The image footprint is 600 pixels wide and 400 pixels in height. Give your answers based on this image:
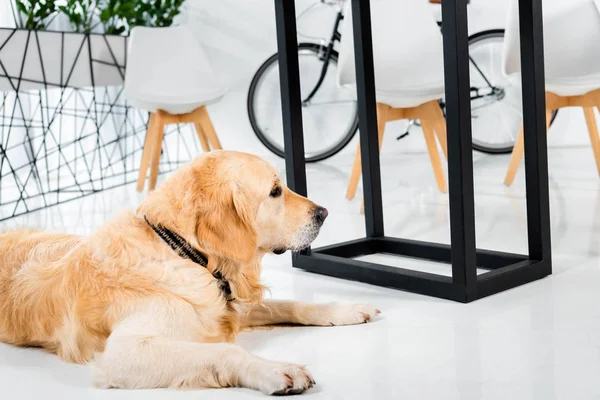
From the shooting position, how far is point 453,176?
5.75 feet

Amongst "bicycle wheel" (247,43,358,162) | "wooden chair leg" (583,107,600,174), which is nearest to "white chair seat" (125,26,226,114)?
"bicycle wheel" (247,43,358,162)

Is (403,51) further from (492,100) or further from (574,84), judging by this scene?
(492,100)

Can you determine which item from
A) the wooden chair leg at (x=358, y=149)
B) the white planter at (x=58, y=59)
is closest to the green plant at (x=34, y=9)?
the white planter at (x=58, y=59)

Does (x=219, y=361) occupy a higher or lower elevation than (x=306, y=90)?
lower

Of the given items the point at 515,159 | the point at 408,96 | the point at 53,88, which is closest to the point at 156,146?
the point at 53,88

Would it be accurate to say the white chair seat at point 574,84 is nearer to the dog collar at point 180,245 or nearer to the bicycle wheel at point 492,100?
the bicycle wheel at point 492,100

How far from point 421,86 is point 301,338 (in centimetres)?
171

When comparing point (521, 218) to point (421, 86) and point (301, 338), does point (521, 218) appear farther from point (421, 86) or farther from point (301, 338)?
point (301, 338)

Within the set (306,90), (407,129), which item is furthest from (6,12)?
(407,129)

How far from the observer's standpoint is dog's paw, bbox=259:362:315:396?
1.24m

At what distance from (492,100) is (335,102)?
105cm

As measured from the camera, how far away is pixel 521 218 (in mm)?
2809

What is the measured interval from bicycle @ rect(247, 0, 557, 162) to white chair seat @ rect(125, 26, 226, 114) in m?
0.82

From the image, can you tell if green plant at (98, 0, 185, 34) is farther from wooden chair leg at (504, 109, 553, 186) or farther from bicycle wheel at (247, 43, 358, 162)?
wooden chair leg at (504, 109, 553, 186)
